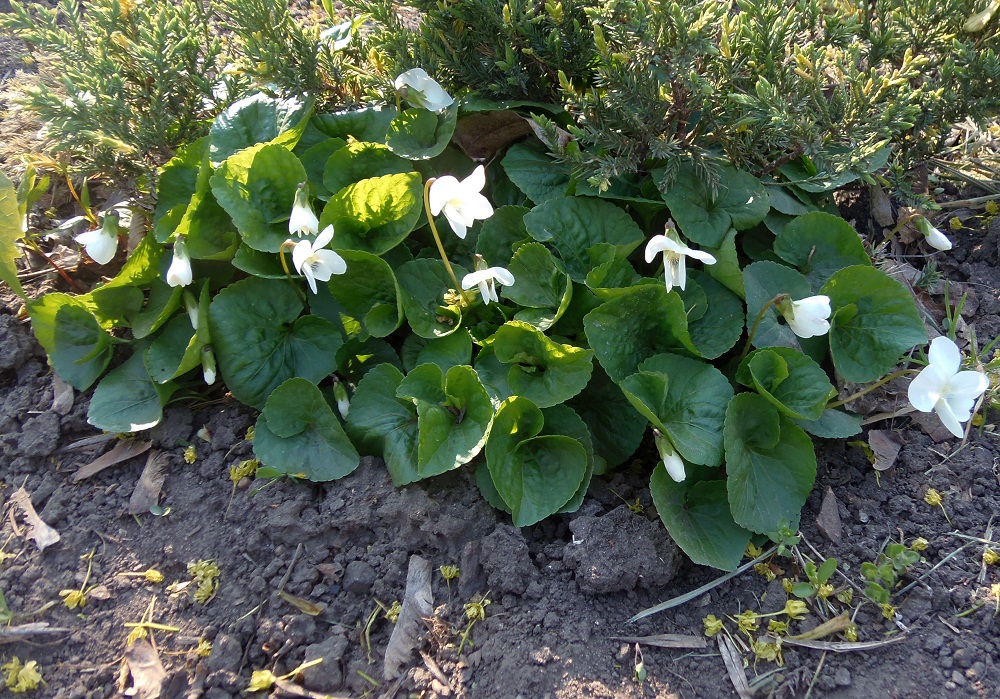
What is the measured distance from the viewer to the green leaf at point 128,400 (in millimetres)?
2133

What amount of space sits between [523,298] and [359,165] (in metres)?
0.72

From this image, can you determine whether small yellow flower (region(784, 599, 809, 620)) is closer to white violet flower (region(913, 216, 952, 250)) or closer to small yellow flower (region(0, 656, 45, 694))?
white violet flower (region(913, 216, 952, 250))

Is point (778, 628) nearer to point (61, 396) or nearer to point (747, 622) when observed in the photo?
point (747, 622)

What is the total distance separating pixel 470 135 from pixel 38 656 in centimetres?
195

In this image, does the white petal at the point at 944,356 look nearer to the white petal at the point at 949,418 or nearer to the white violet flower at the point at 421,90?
the white petal at the point at 949,418

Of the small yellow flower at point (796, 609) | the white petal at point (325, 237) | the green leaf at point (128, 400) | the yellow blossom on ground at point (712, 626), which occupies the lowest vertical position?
the green leaf at point (128, 400)

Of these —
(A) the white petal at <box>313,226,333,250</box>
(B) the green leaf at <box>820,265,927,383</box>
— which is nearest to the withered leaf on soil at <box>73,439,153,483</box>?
(A) the white petal at <box>313,226,333,250</box>

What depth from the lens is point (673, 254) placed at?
74.3 inches

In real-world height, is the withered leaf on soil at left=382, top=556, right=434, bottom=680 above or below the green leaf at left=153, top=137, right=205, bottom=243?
below

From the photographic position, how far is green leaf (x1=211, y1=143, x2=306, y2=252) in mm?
2102

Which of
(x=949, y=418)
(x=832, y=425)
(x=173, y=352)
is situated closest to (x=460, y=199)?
(x=173, y=352)

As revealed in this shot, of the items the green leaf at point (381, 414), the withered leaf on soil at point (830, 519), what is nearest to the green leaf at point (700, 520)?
the withered leaf on soil at point (830, 519)

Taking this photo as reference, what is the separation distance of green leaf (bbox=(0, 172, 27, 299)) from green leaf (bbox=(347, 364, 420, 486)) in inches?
46.0

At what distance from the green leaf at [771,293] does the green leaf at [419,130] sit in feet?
3.37
